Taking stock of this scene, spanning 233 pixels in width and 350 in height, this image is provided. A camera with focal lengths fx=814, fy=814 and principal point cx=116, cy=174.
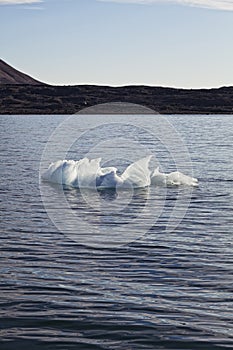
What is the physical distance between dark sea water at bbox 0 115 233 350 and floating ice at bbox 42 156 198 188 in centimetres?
244

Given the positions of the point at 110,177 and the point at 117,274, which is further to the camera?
the point at 110,177

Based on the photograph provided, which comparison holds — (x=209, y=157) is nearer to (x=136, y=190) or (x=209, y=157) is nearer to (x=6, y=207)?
(x=136, y=190)

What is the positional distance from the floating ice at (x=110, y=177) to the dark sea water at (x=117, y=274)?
8.01ft

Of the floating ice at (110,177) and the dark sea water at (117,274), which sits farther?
the floating ice at (110,177)

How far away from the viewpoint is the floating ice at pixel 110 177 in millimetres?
30406

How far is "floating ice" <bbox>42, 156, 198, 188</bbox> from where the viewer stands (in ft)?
99.8

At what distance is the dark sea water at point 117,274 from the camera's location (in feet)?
40.2

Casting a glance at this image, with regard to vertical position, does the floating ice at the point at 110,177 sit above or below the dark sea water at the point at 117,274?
above

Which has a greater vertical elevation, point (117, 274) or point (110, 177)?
point (110, 177)

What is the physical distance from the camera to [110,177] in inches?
1198

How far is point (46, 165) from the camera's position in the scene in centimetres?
4328

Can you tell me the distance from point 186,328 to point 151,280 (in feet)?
9.18

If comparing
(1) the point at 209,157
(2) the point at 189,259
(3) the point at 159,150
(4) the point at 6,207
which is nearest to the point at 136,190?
(4) the point at 6,207

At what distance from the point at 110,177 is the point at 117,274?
14.9 metres
